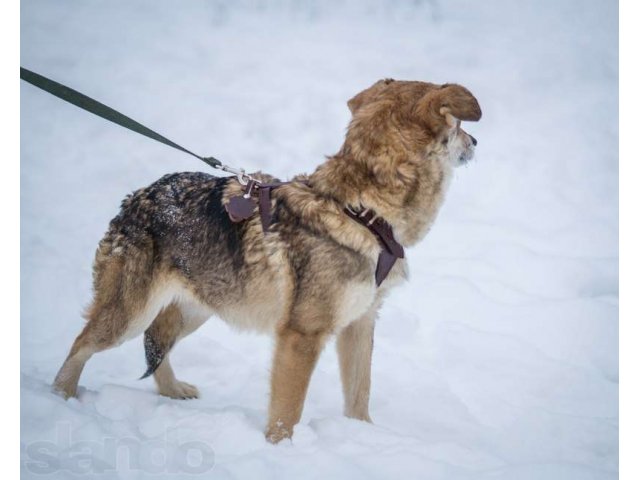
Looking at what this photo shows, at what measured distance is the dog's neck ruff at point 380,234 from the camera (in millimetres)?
3602

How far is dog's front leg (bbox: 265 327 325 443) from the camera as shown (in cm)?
Result: 357

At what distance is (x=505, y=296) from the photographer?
6352mm

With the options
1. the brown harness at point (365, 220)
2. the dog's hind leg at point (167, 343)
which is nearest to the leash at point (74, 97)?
the brown harness at point (365, 220)

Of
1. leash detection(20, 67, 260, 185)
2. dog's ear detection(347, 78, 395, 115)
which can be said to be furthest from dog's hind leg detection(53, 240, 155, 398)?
dog's ear detection(347, 78, 395, 115)

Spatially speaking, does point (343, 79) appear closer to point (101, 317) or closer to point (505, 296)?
point (505, 296)

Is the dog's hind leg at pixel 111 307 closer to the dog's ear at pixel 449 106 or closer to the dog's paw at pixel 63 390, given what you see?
the dog's paw at pixel 63 390

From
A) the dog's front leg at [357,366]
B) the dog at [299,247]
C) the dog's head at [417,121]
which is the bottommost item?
the dog's front leg at [357,366]

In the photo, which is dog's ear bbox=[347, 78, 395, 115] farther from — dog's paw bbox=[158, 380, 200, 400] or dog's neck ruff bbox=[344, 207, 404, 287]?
dog's paw bbox=[158, 380, 200, 400]

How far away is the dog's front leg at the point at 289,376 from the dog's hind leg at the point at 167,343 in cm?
125

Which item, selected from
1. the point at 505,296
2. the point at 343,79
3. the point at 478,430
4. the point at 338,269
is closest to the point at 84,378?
the point at 338,269

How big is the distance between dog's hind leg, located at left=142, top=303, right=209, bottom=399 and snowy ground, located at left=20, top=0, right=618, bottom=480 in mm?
161

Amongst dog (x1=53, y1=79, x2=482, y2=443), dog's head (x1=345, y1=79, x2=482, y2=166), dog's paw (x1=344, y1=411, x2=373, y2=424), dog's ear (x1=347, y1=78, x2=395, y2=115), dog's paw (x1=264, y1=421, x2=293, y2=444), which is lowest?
dog's paw (x1=264, y1=421, x2=293, y2=444)

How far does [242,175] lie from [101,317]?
1.44 metres

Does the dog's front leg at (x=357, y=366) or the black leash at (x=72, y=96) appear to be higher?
the black leash at (x=72, y=96)
